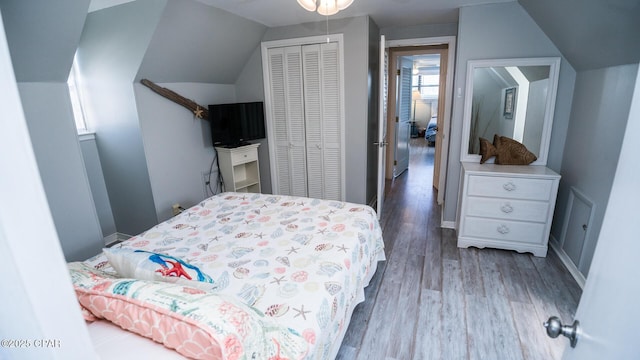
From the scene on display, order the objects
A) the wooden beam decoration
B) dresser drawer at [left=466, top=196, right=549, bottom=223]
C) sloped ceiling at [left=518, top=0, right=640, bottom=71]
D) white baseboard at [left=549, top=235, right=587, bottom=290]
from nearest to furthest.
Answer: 1. sloped ceiling at [left=518, top=0, right=640, bottom=71]
2. white baseboard at [left=549, top=235, right=587, bottom=290]
3. dresser drawer at [left=466, top=196, right=549, bottom=223]
4. the wooden beam decoration

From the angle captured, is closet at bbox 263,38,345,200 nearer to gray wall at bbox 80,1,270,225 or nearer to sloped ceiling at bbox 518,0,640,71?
gray wall at bbox 80,1,270,225

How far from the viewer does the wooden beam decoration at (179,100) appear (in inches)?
118

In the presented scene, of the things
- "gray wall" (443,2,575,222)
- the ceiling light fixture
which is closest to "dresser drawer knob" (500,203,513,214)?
"gray wall" (443,2,575,222)

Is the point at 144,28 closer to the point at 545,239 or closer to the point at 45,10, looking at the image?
the point at 45,10

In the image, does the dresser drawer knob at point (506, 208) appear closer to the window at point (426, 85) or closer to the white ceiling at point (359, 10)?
the white ceiling at point (359, 10)

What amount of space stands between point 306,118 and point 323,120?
0.74 ft

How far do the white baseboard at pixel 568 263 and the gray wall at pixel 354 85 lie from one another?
192 cm

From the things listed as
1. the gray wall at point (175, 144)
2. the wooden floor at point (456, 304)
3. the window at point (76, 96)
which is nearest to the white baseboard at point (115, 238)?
the gray wall at point (175, 144)

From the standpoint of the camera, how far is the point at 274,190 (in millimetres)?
4215

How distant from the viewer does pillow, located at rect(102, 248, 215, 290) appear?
1348 mm

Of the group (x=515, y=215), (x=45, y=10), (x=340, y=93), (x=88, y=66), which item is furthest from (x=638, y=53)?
(x=88, y=66)

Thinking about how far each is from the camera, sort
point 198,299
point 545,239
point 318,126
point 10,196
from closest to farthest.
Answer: point 10,196, point 198,299, point 545,239, point 318,126

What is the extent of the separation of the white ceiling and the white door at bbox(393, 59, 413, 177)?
68.0 inches

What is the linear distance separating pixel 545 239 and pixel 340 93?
248 centimetres
